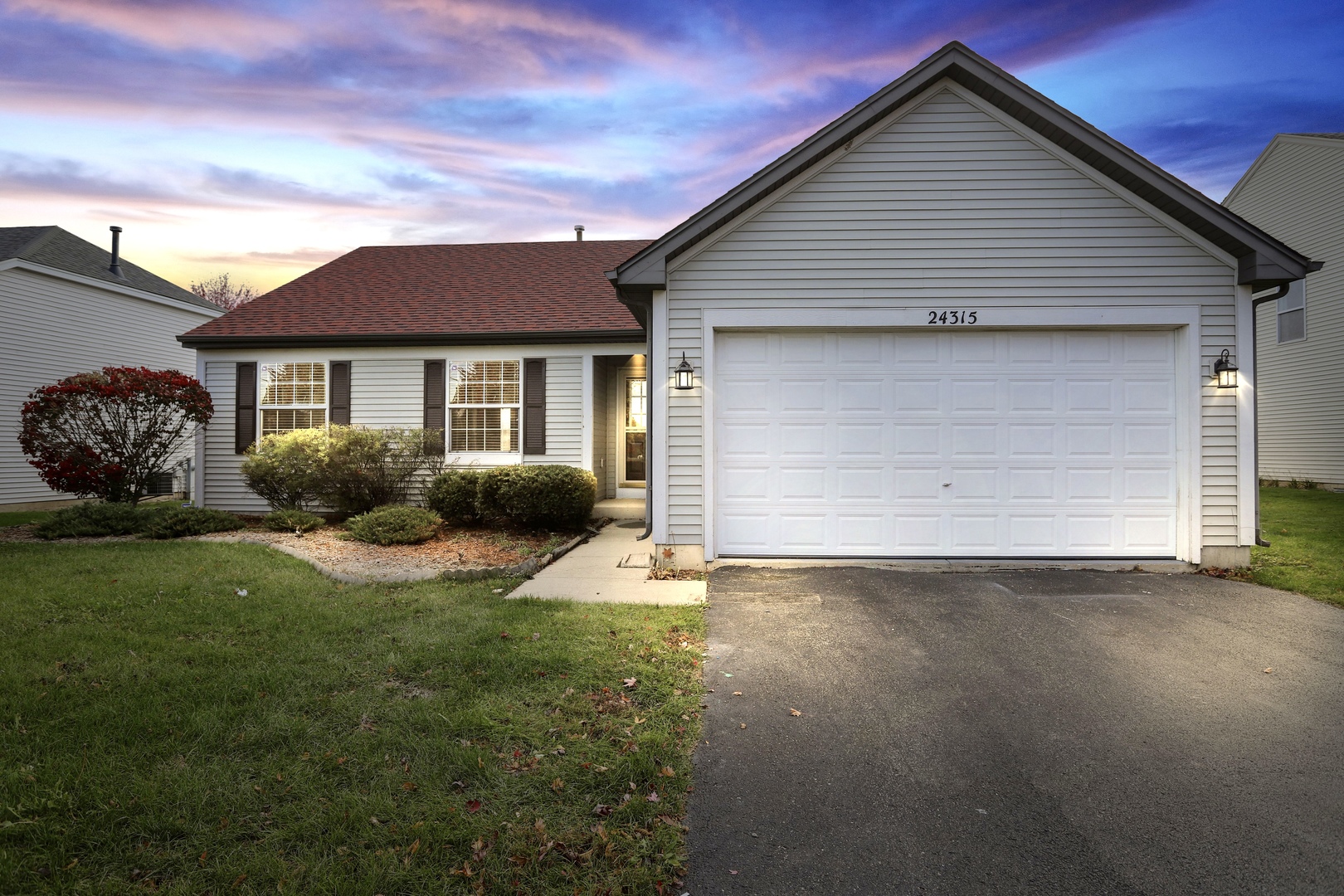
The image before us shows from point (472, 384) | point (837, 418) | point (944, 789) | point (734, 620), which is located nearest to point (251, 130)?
point (472, 384)

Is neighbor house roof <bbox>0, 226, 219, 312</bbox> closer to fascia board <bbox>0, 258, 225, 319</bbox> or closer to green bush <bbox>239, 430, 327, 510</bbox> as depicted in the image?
fascia board <bbox>0, 258, 225, 319</bbox>

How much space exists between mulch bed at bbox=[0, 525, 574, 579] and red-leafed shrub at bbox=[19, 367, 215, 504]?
111cm

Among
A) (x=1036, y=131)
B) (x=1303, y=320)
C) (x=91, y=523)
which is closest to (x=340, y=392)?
(x=91, y=523)

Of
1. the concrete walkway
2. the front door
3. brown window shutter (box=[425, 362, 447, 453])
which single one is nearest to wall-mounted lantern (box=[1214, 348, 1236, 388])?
the concrete walkway

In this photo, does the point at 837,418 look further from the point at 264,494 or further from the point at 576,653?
the point at 264,494

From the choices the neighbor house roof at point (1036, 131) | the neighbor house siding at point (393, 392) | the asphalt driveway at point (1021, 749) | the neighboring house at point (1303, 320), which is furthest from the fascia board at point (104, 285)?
the neighboring house at point (1303, 320)

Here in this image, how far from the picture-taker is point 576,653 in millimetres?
4492

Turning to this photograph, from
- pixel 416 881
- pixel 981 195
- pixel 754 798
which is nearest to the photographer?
pixel 416 881

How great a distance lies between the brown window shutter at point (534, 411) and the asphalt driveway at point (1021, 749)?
6299mm

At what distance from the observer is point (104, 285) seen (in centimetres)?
1552

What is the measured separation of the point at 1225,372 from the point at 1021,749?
6.16 m

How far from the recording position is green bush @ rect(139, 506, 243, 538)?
914 centimetres

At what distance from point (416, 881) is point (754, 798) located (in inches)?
55.9

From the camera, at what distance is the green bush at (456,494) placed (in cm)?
1011
